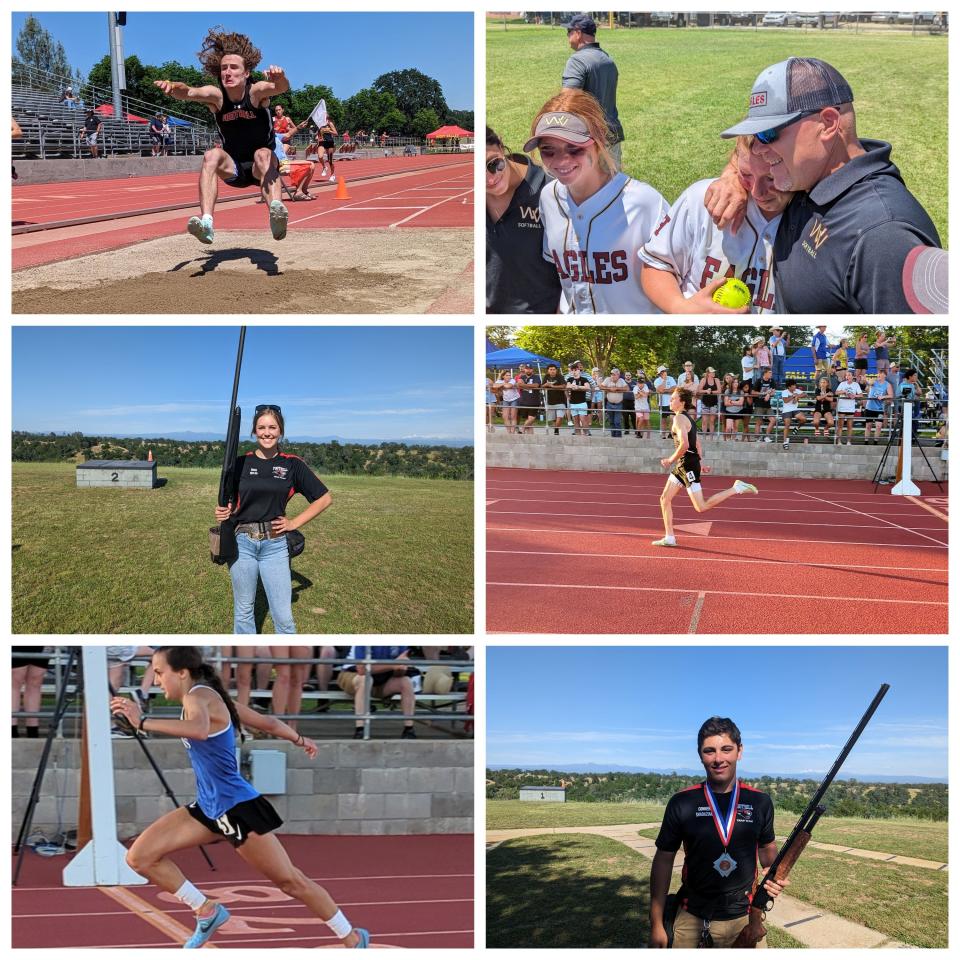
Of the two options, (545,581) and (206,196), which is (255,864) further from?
(206,196)

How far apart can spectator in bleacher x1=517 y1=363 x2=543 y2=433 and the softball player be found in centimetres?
651

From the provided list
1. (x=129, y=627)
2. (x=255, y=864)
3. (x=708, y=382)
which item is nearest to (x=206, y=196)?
(x=129, y=627)

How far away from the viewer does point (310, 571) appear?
30.3 ft

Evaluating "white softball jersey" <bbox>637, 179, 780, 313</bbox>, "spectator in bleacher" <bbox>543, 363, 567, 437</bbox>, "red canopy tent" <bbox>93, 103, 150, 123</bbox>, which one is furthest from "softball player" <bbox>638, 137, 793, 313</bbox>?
"red canopy tent" <bbox>93, 103, 150, 123</bbox>

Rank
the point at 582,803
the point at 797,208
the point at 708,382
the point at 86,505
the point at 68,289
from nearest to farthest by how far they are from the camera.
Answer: the point at 797,208 < the point at 68,289 < the point at 582,803 < the point at 86,505 < the point at 708,382

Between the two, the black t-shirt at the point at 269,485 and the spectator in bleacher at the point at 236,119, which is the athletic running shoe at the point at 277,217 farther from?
the black t-shirt at the point at 269,485

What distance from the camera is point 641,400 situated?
13.2 meters

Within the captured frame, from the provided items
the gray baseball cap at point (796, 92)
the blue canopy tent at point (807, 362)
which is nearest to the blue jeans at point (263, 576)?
the gray baseball cap at point (796, 92)

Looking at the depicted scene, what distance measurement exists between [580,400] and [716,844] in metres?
8.75

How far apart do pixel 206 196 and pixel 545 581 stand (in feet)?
12.3

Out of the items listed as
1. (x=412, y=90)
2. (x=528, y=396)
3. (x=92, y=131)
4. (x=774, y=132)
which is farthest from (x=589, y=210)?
(x=92, y=131)

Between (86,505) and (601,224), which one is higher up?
(601,224)

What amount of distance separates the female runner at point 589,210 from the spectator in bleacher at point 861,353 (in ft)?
24.3

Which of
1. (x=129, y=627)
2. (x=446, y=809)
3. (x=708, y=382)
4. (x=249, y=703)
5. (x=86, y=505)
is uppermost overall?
(x=708, y=382)
